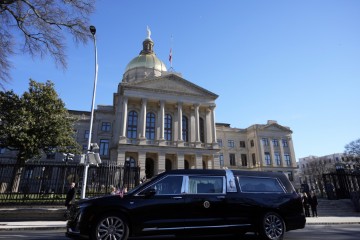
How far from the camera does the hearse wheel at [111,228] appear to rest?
5121 millimetres

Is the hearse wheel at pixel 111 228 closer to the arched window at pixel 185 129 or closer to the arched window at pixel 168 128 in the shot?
the arched window at pixel 168 128

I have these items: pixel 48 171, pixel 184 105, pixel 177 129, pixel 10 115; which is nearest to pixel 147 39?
pixel 184 105

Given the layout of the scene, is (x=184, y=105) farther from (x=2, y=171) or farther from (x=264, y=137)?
(x=2, y=171)

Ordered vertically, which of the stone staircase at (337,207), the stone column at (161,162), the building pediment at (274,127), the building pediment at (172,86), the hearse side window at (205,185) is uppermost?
the building pediment at (172,86)

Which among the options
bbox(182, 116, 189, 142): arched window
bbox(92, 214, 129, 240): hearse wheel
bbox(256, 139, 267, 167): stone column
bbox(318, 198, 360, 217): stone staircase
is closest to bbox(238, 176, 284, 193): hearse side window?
bbox(92, 214, 129, 240): hearse wheel

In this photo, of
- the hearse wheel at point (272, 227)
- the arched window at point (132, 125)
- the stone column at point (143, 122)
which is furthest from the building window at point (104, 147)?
the hearse wheel at point (272, 227)

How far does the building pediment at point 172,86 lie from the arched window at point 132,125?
16.5 feet

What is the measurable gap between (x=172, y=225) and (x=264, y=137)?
56.6 m

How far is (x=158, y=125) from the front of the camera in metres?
42.1

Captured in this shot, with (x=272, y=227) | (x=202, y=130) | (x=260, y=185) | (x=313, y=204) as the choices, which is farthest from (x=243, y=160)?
(x=272, y=227)

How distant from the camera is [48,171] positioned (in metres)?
15.1

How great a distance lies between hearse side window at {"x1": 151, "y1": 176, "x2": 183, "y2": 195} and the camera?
5786 millimetres

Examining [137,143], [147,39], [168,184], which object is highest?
[147,39]

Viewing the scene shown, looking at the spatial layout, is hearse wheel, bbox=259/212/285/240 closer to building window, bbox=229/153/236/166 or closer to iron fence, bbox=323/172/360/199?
iron fence, bbox=323/172/360/199
